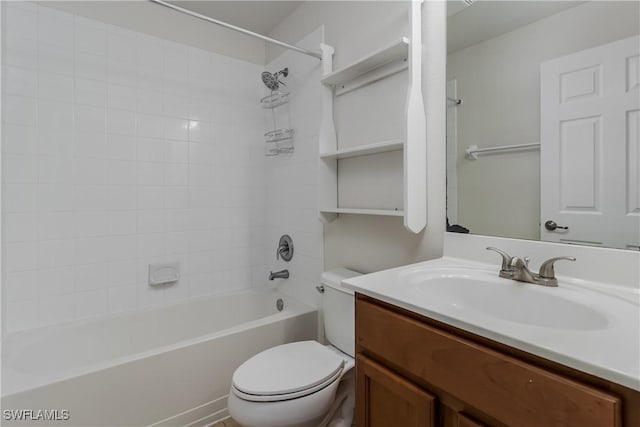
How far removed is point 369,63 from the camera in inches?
57.0

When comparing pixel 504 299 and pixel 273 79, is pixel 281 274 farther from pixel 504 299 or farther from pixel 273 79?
pixel 504 299

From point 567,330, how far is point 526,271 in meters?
0.29

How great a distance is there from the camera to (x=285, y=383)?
3.94ft

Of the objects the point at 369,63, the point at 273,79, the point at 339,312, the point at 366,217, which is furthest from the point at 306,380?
the point at 273,79

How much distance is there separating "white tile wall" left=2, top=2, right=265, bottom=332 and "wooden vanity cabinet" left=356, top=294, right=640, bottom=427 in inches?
63.7

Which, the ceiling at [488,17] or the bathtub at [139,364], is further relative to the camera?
the bathtub at [139,364]

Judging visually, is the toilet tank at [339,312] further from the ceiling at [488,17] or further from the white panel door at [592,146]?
the ceiling at [488,17]

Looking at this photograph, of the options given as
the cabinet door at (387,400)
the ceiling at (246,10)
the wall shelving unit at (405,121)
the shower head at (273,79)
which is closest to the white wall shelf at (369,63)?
the wall shelving unit at (405,121)

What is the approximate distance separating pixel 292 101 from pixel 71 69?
4.16 feet

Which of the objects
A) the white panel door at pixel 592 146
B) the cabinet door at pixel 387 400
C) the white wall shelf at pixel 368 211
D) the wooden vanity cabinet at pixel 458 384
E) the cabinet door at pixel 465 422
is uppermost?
the white panel door at pixel 592 146

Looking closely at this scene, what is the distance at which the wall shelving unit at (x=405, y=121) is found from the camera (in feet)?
4.07

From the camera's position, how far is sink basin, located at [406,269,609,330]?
79 centimetres

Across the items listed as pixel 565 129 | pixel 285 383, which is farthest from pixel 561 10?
pixel 285 383

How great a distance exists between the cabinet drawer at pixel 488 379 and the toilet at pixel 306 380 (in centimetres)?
47
